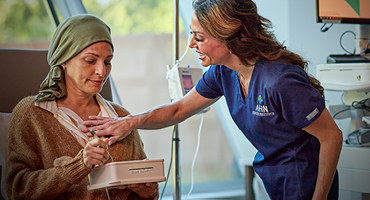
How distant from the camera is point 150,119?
156 centimetres

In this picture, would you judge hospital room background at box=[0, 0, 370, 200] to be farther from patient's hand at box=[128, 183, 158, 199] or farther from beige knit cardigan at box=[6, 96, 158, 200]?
beige knit cardigan at box=[6, 96, 158, 200]

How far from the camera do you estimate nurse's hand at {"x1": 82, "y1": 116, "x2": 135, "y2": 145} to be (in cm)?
136

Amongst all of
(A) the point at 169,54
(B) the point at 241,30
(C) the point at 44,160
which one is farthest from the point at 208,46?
(A) the point at 169,54

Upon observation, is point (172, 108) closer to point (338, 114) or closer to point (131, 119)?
point (131, 119)

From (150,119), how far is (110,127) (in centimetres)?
24

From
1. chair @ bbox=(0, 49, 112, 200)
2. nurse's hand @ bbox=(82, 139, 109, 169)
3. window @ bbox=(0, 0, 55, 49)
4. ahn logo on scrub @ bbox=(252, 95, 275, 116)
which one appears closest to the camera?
nurse's hand @ bbox=(82, 139, 109, 169)

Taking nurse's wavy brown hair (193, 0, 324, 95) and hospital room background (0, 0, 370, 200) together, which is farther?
hospital room background (0, 0, 370, 200)

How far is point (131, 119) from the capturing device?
4.74 feet

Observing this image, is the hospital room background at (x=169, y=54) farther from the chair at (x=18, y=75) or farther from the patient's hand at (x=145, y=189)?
the patient's hand at (x=145, y=189)

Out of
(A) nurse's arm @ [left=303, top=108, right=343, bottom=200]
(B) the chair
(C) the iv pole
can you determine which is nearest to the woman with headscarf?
(B) the chair

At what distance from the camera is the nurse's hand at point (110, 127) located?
1.36 m

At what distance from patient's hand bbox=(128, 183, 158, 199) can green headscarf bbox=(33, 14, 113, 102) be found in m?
0.46

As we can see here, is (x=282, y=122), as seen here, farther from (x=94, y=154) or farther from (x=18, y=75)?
(x=18, y=75)

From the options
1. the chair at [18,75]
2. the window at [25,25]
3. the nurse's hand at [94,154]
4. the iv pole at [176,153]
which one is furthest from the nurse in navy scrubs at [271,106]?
the window at [25,25]
